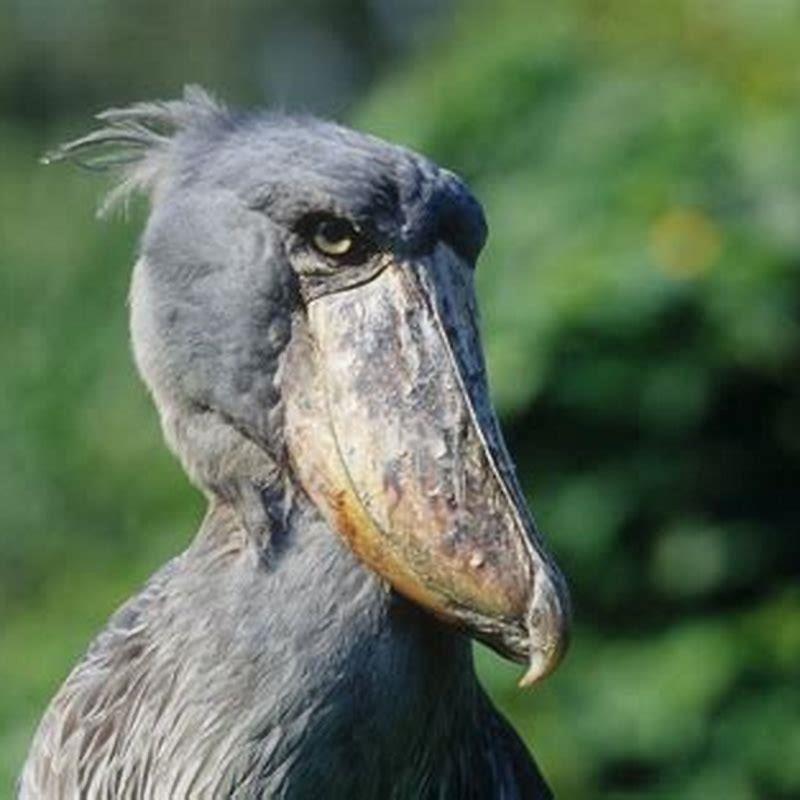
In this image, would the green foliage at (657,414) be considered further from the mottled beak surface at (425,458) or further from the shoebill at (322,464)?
the mottled beak surface at (425,458)

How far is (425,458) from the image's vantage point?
17.4 ft

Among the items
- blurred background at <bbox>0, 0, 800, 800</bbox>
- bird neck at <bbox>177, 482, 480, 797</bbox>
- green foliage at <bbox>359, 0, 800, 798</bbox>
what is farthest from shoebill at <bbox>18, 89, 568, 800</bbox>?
green foliage at <bbox>359, 0, 800, 798</bbox>

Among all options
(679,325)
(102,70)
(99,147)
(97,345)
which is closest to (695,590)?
(679,325)

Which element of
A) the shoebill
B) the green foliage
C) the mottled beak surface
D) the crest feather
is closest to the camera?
the mottled beak surface

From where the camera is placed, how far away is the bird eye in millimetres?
5367

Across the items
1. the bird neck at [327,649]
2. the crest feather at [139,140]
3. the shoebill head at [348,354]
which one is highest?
the crest feather at [139,140]

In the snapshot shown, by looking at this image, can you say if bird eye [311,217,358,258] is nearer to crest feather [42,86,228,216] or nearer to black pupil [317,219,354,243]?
black pupil [317,219,354,243]

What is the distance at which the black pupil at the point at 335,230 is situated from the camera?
5.36m

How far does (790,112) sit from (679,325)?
2.40 feet

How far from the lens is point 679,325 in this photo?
9.95 metres

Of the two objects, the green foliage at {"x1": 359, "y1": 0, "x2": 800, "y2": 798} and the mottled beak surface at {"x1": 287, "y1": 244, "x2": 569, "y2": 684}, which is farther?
the green foliage at {"x1": 359, "y1": 0, "x2": 800, "y2": 798}

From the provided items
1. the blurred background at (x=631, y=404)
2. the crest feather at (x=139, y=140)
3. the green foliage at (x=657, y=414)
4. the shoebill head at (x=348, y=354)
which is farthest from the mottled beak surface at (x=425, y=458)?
the green foliage at (x=657, y=414)

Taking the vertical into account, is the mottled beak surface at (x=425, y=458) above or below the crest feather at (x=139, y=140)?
below

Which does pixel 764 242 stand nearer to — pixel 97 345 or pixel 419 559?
pixel 97 345
